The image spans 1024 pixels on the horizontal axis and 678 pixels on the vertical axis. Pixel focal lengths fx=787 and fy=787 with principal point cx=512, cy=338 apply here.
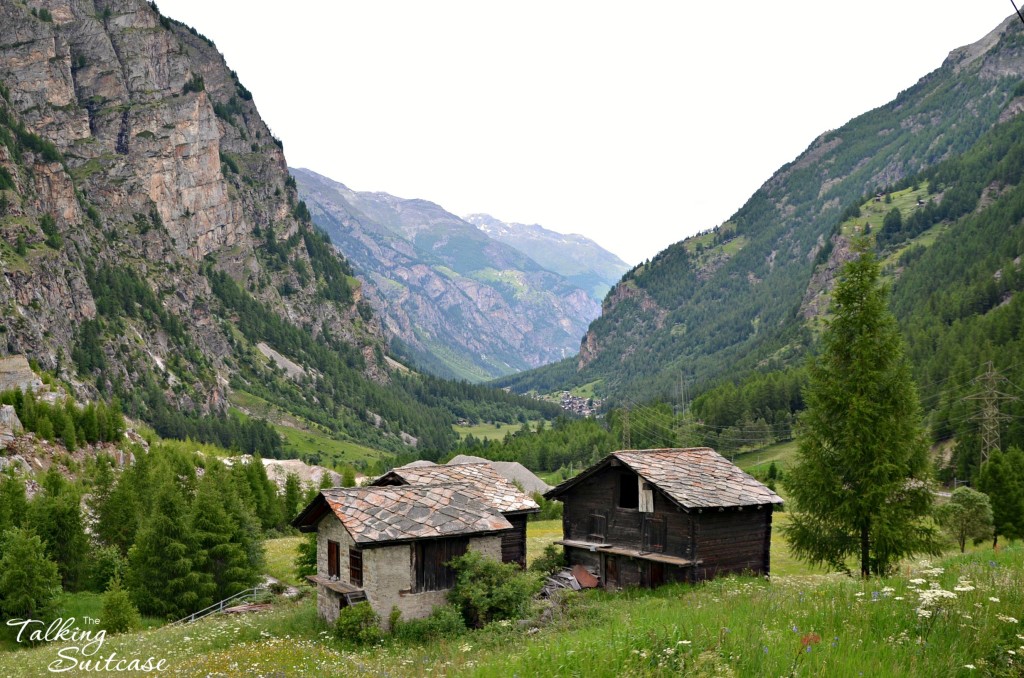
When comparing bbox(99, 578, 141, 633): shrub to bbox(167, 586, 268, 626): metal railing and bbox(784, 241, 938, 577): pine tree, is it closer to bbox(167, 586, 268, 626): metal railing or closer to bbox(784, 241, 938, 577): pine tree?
bbox(167, 586, 268, 626): metal railing

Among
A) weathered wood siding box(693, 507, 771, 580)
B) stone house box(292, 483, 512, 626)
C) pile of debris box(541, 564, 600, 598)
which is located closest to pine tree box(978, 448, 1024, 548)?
weathered wood siding box(693, 507, 771, 580)

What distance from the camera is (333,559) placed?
31875 mm

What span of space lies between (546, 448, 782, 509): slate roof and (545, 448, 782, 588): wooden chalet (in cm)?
5

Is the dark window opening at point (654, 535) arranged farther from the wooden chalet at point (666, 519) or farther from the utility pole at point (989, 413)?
the utility pole at point (989, 413)

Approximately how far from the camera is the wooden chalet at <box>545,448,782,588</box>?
1267 inches

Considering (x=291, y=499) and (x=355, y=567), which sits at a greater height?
(x=355, y=567)

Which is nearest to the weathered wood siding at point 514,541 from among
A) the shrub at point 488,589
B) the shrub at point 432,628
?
the shrub at point 488,589

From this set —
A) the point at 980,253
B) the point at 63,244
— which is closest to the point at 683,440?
the point at 980,253

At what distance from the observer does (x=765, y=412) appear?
452 ft

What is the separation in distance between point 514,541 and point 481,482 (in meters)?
3.06

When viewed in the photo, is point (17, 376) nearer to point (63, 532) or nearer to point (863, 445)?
point (63, 532)

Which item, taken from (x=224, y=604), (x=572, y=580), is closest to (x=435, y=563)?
(x=572, y=580)

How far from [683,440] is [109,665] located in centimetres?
9989

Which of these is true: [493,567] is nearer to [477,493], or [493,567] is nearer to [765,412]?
[477,493]
